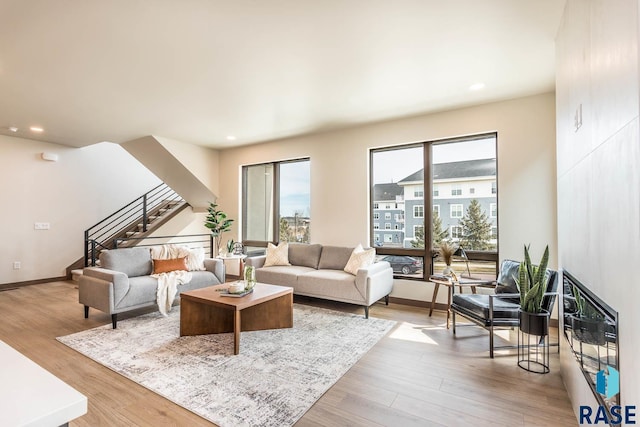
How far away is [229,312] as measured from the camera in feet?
11.6

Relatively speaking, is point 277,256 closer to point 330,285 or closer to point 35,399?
point 330,285

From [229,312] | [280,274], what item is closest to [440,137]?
[280,274]

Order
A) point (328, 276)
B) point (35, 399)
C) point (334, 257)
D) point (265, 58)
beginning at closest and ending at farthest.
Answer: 1. point (35, 399)
2. point (265, 58)
3. point (328, 276)
4. point (334, 257)

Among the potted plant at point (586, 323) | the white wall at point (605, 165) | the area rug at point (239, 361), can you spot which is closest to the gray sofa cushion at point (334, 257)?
the area rug at point (239, 361)

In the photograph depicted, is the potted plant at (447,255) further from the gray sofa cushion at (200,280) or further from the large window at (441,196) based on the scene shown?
the gray sofa cushion at (200,280)

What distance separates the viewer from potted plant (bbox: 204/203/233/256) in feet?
21.1

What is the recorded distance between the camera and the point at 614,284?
4.49 feet

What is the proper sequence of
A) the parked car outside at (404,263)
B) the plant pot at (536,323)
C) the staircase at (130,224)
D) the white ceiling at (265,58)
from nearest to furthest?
the white ceiling at (265,58), the plant pot at (536,323), the parked car outside at (404,263), the staircase at (130,224)

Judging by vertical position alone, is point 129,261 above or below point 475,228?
below

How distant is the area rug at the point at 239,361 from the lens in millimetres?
2135

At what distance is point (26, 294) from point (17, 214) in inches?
62.5

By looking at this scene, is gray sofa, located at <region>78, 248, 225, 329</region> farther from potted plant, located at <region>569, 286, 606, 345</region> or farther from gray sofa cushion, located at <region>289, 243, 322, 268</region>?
potted plant, located at <region>569, 286, 606, 345</region>

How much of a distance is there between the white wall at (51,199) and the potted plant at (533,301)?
7.75 m

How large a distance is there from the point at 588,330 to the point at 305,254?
3.89 m
